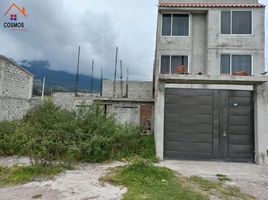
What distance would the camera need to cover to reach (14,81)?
1047 centimetres

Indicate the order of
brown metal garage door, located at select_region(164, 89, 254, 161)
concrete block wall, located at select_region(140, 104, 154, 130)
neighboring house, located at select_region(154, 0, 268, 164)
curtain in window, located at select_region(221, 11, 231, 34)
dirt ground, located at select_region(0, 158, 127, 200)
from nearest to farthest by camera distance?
dirt ground, located at select_region(0, 158, 127, 200)
neighboring house, located at select_region(154, 0, 268, 164)
brown metal garage door, located at select_region(164, 89, 254, 161)
curtain in window, located at select_region(221, 11, 231, 34)
concrete block wall, located at select_region(140, 104, 154, 130)

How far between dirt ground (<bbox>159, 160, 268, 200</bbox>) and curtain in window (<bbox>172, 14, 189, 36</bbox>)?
8.20 metres

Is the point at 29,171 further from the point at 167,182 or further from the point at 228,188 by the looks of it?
the point at 228,188

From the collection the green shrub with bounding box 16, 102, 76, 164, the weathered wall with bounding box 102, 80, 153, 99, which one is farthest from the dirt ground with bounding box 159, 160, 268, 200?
the weathered wall with bounding box 102, 80, 153, 99

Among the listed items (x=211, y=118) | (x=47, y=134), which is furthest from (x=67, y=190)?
(x=211, y=118)

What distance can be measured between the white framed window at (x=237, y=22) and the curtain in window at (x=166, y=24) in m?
3.11

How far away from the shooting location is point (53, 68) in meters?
26.0

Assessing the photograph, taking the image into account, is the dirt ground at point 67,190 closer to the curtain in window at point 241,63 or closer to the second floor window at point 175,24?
the second floor window at point 175,24

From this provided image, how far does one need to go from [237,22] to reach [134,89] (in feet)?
28.3

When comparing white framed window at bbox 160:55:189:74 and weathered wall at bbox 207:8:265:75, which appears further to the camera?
white framed window at bbox 160:55:189:74

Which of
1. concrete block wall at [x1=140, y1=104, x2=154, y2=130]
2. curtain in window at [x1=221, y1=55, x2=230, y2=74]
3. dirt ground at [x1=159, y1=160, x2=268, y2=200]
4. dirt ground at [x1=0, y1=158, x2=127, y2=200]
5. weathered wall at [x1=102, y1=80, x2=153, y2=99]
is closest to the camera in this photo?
dirt ground at [x1=0, y1=158, x2=127, y2=200]

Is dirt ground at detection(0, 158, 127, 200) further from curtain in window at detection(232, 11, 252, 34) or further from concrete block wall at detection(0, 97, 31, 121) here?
curtain in window at detection(232, 11, 252, 34)

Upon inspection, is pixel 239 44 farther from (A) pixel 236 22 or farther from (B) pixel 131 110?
(B) pixel 131 110

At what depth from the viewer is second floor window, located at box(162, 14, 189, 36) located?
11.6 m
